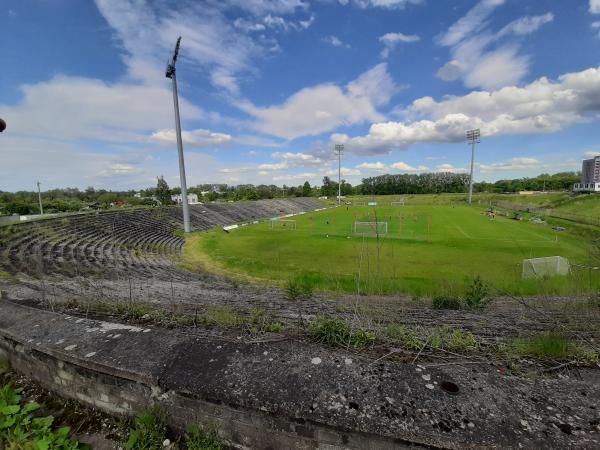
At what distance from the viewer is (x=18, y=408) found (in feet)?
10.7

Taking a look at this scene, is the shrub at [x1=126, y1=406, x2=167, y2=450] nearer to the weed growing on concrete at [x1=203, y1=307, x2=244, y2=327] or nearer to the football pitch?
the weed growing on concrete at [x1=203, y1=307, x2=244, y2=327]

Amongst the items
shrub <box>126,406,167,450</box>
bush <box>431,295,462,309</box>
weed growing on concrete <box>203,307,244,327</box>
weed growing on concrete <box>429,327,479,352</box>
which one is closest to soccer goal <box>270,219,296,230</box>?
bush <box>431,295,462,309</box>

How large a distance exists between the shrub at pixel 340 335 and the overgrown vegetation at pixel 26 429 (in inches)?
108

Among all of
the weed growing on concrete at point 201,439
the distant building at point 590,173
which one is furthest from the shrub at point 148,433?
the distant building at point 590,173

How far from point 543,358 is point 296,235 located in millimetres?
32358

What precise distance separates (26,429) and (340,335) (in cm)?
371

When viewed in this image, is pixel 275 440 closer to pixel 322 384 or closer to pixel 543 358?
pixel 322 384

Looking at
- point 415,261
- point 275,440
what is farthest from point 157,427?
point 415,261

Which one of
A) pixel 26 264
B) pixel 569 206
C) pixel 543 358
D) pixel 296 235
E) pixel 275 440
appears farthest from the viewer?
pixel 569 206

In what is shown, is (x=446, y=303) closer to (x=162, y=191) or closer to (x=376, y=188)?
(x=162, y=191)

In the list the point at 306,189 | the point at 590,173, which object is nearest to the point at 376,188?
the point at 306,189

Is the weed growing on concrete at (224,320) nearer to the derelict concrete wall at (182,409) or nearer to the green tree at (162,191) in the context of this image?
the derelict concrete wall at (182,409)

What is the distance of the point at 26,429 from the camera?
10.5ft

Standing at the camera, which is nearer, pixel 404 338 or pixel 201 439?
pixel 201 439
